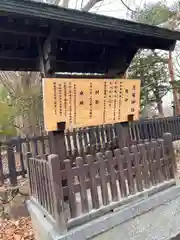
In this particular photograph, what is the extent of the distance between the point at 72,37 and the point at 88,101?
48.4 inches

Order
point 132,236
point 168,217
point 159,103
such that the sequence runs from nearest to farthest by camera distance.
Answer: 1. point 132,236
2. point 168,217
3. point 159,103

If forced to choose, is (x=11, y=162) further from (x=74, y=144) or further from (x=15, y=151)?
(x=74, y=144)

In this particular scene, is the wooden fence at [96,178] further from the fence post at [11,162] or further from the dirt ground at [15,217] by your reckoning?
the fence post at [11,162]

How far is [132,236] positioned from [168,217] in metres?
0.86

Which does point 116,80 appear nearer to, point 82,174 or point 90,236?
point 82,174

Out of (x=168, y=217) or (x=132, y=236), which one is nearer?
(x=132, y=236)

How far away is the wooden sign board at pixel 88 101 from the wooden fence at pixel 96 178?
861 millimetres

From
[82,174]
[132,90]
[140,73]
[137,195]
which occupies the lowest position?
[137,195]

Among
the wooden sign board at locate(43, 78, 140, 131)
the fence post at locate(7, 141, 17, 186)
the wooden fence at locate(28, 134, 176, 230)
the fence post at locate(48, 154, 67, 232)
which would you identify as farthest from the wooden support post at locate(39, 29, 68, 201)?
the fence post at locate(7, 141, 17, 186)

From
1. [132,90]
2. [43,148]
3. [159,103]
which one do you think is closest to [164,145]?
[132,90]

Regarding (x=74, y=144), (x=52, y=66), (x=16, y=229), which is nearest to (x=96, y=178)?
(x=52, y=66)

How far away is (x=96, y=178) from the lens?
3.32 m

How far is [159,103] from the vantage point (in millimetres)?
14219

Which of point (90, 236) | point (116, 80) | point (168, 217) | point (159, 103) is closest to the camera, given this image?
point (90, 236)
